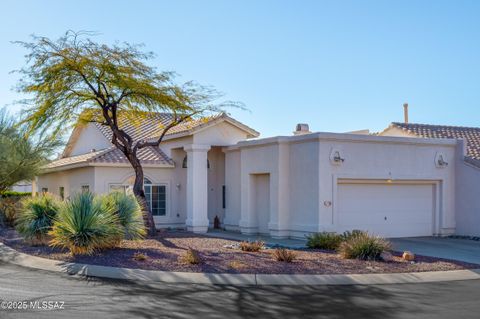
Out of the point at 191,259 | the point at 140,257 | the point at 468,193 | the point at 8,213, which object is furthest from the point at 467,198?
the point at 8,213

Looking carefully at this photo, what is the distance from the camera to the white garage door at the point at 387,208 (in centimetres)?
2100

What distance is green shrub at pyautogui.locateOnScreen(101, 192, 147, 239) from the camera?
57.3 ft

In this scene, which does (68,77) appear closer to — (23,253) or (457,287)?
(23,253)

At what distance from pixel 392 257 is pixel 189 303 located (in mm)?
7397

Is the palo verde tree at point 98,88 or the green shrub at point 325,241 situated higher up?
the palo verde tree at point 98,88

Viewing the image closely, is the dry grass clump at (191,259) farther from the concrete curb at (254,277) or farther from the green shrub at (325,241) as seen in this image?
the green shrub at (325,241)

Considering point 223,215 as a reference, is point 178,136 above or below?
above

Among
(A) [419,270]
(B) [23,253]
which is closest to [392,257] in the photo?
(A) [419,270]

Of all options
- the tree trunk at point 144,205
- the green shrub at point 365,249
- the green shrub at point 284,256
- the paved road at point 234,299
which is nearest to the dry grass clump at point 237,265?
the green shrub at point 284,256

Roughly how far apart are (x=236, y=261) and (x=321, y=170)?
22.6ft

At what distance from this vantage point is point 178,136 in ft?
81.7

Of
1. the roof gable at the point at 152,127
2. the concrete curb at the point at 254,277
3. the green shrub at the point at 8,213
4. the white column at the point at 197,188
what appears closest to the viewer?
the concrete curb at the point at 254,277

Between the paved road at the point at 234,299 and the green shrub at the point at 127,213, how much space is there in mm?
4721

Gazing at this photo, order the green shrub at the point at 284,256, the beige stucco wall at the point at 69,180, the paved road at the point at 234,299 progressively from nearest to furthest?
1. the paved road at the point at 234,299
2. the green shrub at the point at 284,256
3. the beige stucco wall at the point at 69,180
